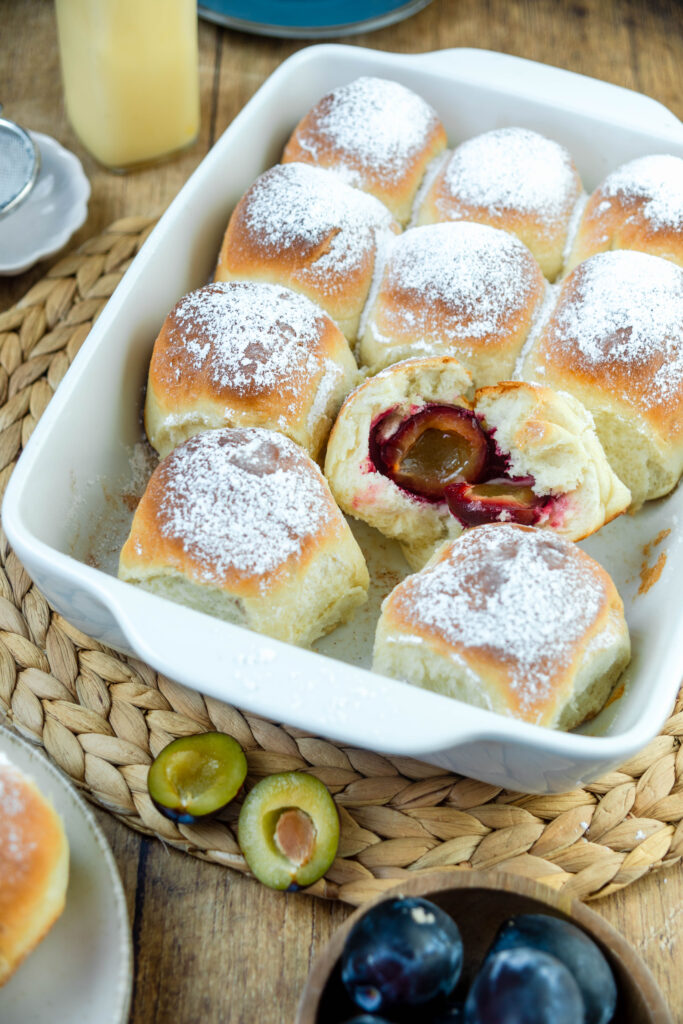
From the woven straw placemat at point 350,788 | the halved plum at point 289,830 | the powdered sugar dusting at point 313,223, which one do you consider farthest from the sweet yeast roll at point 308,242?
the halved plum at point 289,830

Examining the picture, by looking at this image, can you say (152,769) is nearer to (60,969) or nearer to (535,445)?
(60,969)

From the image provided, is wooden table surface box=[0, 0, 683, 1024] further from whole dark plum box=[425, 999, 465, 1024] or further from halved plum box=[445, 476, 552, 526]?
halved plum box=[445, 476, 552, 526]

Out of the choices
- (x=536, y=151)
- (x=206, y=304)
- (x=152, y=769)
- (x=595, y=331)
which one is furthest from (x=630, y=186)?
(x=152, y=769)

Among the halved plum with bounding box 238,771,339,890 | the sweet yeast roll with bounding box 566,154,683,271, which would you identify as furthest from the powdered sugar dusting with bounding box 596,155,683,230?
the halved plum with bounding box 238,771,339,890

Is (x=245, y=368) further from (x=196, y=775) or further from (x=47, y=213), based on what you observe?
(x=47, y=213)

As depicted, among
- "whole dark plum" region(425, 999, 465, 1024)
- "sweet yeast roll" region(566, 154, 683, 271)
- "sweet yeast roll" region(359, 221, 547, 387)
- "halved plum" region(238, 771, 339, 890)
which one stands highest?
"sweet yeast roll" region(566, 154, 683, 271)

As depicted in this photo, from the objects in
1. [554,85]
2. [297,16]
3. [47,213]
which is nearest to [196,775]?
[47,213]

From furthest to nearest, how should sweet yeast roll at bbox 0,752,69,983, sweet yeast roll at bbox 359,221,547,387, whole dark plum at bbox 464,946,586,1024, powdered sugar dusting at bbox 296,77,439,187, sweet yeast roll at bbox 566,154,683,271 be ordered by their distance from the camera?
powdered sugar dusting at bbox 296,77,439,187 → sweet yeast roll at bbox 566,154,683,271 → sweet yeast roll at bbox 359,221,547,387 → sweet yeast roll at bbox 0,752,69,983 → whole dark plum at bbox 464,946,586,1024
